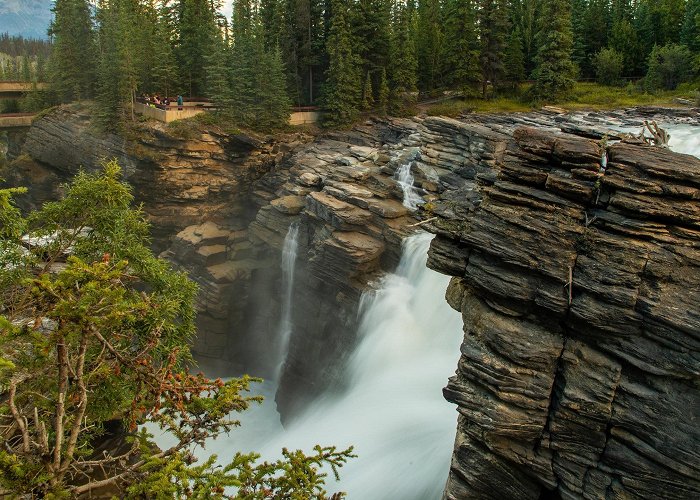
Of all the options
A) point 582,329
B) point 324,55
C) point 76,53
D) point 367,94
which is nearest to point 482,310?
point 582,329

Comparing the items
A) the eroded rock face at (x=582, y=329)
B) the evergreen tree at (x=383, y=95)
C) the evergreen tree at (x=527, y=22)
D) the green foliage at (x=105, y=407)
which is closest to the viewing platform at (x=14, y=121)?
the evergreen tree at (x=383, y=95)

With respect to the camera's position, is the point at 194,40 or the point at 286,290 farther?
the point at 194,40

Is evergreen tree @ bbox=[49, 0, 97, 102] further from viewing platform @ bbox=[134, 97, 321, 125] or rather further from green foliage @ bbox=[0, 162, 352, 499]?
green foliage @ bbox=[0, 162, 352, 499]

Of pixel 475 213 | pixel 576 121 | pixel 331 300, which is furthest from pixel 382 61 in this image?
pixel 475 213

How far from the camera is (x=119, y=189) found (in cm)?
1398

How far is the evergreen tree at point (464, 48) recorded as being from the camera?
4691 cm

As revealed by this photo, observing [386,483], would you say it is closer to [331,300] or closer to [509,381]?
[509,381]

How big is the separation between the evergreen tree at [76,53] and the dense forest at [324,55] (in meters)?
0.13

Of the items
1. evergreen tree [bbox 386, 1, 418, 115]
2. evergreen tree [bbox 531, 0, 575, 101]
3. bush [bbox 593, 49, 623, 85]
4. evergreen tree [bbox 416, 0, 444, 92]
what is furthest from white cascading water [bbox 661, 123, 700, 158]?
evergreen tree [bbox 416, 0, 444, 92]

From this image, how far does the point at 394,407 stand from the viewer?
19203 millimetres

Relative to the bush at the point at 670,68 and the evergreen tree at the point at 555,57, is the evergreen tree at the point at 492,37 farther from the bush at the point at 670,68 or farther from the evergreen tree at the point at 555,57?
the bush at the point at 670,68

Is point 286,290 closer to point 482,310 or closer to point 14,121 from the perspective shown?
point 482,310

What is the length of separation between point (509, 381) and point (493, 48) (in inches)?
1691

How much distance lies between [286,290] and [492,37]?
32540mm
